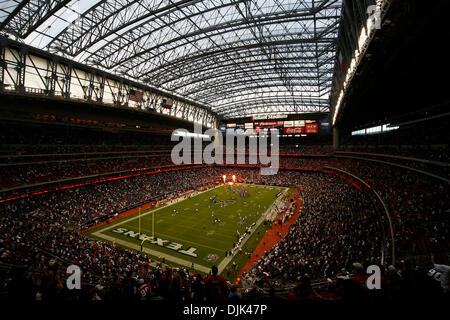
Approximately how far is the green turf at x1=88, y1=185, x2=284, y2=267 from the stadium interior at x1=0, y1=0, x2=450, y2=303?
0.82 feet

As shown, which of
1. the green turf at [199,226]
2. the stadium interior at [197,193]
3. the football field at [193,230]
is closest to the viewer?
the stadium interior at [197,193]

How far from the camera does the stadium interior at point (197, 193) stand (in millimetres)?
8227

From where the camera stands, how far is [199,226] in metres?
27.6

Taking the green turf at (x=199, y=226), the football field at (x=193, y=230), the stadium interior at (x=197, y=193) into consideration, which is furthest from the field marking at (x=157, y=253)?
the green turf at (x=199, y=226)

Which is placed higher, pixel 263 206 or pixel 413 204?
pixel 413 204

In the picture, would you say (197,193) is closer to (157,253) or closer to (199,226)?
(199,226)

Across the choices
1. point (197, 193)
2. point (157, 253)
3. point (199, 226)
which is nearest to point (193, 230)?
point (199, 226)

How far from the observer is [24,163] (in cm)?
→ 2894

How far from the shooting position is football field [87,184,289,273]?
20750mm

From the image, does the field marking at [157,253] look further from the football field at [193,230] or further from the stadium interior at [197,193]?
the stadium interior at [197,193]

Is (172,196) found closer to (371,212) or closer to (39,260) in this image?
(39,260)

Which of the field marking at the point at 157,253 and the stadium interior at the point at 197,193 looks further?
the field marking at the point at 157,253
